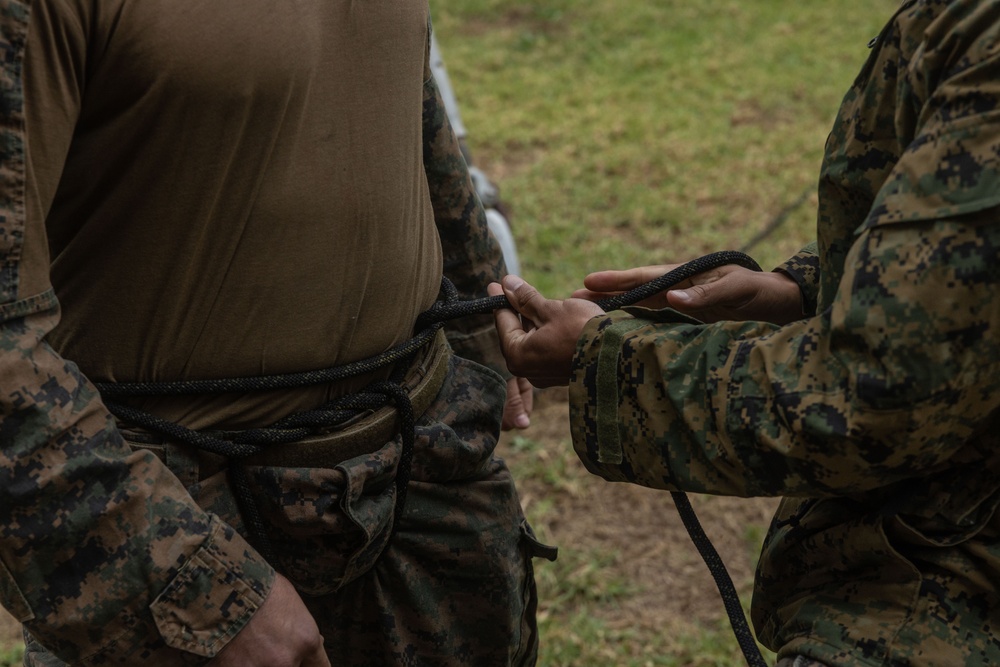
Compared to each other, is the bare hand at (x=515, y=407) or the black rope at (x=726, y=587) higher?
the black rope at (x=726, y=587)

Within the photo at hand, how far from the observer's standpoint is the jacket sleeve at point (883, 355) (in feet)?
4.03

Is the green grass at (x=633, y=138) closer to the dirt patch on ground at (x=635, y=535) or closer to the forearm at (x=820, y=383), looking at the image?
the dirt patch on ground at (x=635, y=535)

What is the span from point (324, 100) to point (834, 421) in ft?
2.72

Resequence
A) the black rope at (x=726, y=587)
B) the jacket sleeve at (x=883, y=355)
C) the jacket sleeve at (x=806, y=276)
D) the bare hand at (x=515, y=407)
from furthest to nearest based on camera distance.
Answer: the bare hand at (x=515, y=407) → the jacket sleeve at (x=806, y=276) → the black rope at (x=726, y=587) → the jacket sleeve at (x=883, y=355)

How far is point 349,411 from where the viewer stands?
173 centimetres

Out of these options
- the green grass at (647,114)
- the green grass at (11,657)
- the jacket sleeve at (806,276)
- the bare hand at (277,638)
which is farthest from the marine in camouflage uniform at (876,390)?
the green grass at (647,114)

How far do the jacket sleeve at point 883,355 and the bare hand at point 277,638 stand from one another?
1.65ft

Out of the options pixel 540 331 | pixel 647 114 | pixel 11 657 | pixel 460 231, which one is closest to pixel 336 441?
pixel 540 331

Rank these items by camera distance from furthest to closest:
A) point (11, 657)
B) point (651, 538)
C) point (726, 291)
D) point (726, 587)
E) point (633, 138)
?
point (633, 138), point (651, 538), point (11, 657), point (726, 291), point (726, 587)

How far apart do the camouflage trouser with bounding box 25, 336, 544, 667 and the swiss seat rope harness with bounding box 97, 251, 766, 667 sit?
0.08ft

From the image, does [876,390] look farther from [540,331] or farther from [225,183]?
[225,183]

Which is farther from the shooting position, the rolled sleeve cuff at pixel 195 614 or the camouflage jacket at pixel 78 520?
the rolled sleeve cuff at pixel 195 614

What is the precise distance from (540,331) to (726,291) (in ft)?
1.06

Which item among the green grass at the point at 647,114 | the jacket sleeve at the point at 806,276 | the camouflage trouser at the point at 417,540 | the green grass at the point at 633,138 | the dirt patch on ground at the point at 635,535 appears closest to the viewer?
the camouflage trouser at the point at 417,540
